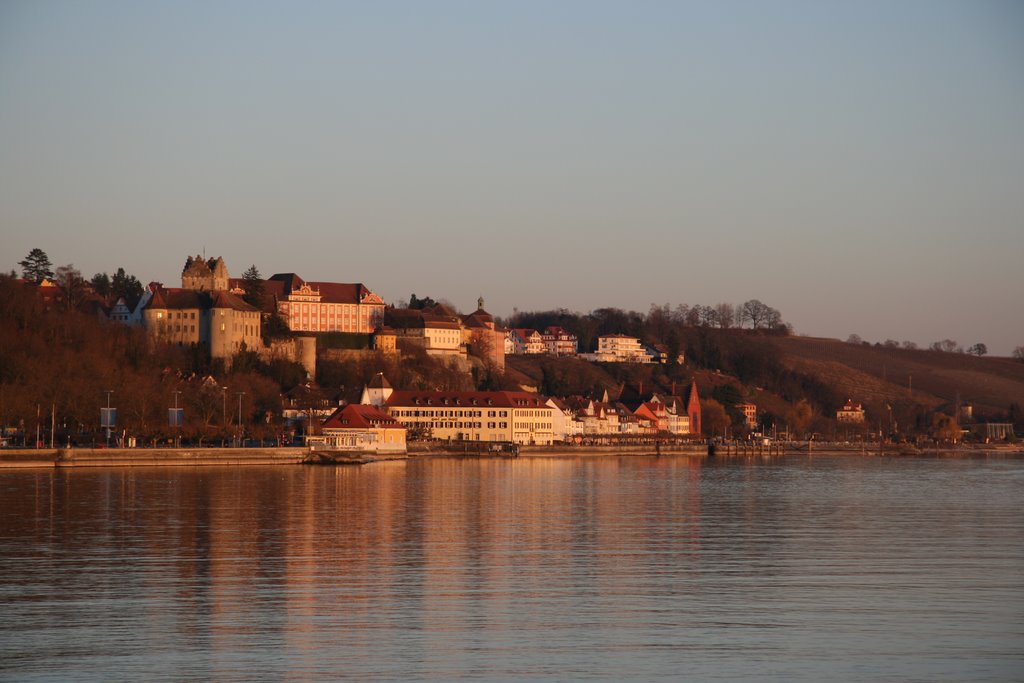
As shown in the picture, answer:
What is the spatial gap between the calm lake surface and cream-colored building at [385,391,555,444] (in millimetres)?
49170

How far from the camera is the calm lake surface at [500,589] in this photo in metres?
17.9

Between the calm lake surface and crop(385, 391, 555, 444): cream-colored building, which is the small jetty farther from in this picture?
the calm lake surface

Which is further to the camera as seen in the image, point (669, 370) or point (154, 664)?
point (669, 370)

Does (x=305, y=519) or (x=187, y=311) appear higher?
(x=187, y=311)

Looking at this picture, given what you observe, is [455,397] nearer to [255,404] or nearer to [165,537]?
[255,404]

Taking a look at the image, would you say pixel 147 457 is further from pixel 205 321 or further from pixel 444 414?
pixel 444 414

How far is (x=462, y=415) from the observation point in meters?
96.9

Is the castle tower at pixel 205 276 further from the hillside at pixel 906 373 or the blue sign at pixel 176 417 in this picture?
the hillside at pixel 906 373

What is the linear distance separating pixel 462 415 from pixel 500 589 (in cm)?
7315

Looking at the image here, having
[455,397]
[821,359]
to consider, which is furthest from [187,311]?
[821,359]

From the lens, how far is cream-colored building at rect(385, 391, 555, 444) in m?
95.9

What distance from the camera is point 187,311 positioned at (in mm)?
96938

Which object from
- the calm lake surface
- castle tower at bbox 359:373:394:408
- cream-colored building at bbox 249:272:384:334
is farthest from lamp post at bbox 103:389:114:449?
cream-colored building at bbox 249:272:384:334

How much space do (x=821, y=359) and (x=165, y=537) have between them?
149 metres
